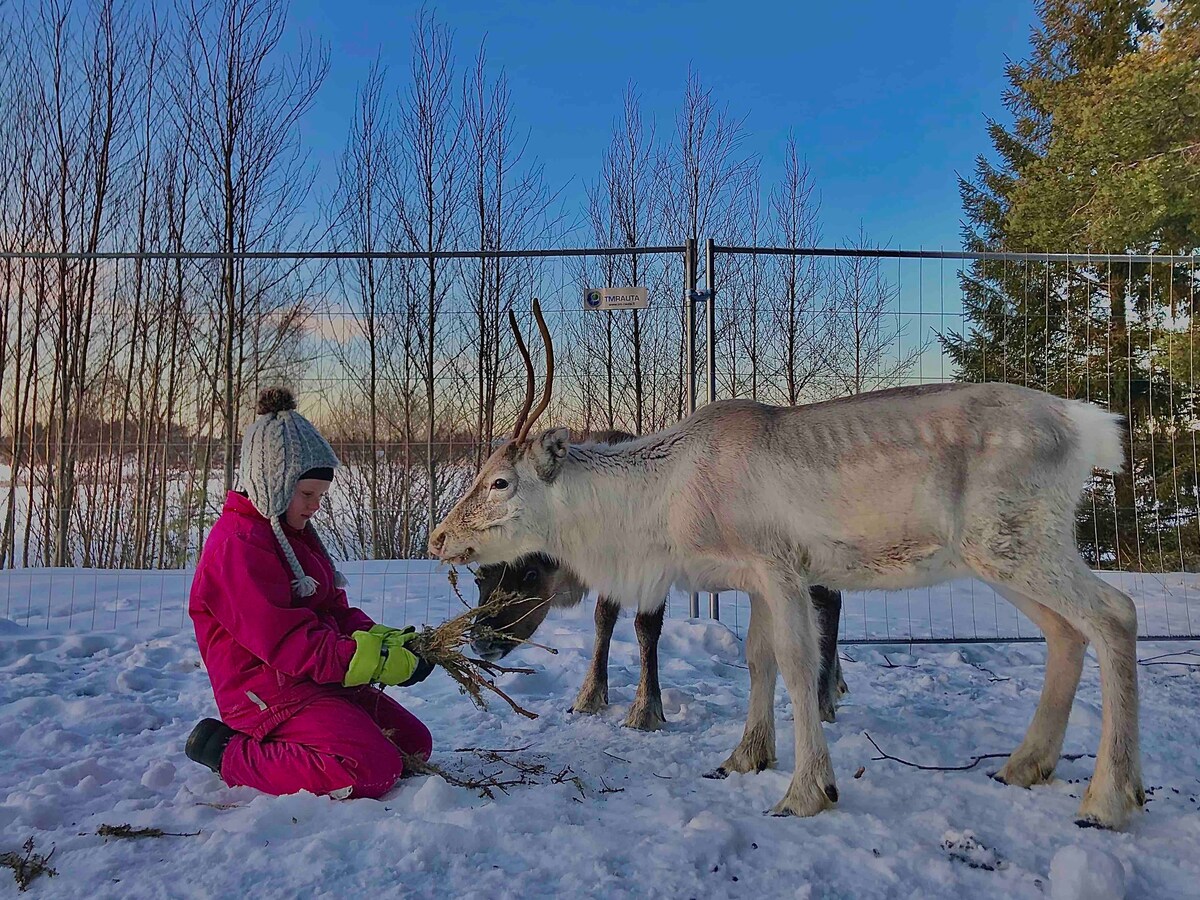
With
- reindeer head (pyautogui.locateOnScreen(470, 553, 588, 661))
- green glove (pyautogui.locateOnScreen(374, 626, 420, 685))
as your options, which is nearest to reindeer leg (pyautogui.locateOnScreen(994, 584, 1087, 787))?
reindeer head (pyautogui.locateOnScreen(470, 553, 588, 661))

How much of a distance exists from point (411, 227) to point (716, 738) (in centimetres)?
954

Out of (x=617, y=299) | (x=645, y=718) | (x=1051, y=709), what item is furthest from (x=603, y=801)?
(x=617, y=299)

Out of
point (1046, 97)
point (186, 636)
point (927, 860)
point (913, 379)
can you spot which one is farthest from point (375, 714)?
point (1046, 97)

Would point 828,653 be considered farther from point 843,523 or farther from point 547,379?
point 547,379

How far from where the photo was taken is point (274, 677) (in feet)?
10.5

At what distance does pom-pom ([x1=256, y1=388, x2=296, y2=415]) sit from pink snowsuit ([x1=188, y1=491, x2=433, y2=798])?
0.41m

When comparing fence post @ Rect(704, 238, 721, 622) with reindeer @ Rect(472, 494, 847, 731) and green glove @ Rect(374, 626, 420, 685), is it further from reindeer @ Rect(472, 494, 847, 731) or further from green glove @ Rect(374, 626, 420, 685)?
green glove @ Rect(374, 626, 420, 685)

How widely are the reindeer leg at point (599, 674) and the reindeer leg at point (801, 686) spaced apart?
4.64 ft

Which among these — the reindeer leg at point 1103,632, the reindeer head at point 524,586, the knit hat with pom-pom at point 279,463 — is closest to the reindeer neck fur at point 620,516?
the reindeer head at point 524,586

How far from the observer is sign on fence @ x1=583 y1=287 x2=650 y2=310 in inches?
237

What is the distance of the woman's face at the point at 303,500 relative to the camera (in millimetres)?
3426

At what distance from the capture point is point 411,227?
11602mm

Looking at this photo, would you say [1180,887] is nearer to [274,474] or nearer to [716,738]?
[716,738]

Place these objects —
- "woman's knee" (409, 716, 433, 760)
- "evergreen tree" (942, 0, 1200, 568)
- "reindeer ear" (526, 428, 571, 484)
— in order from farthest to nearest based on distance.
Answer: "evergreen tree" (942, 0, 1200, 568)
"reindeer ear" (526, 428, 571, 484)
"woman's knee" (409, 716, 433, 760)
